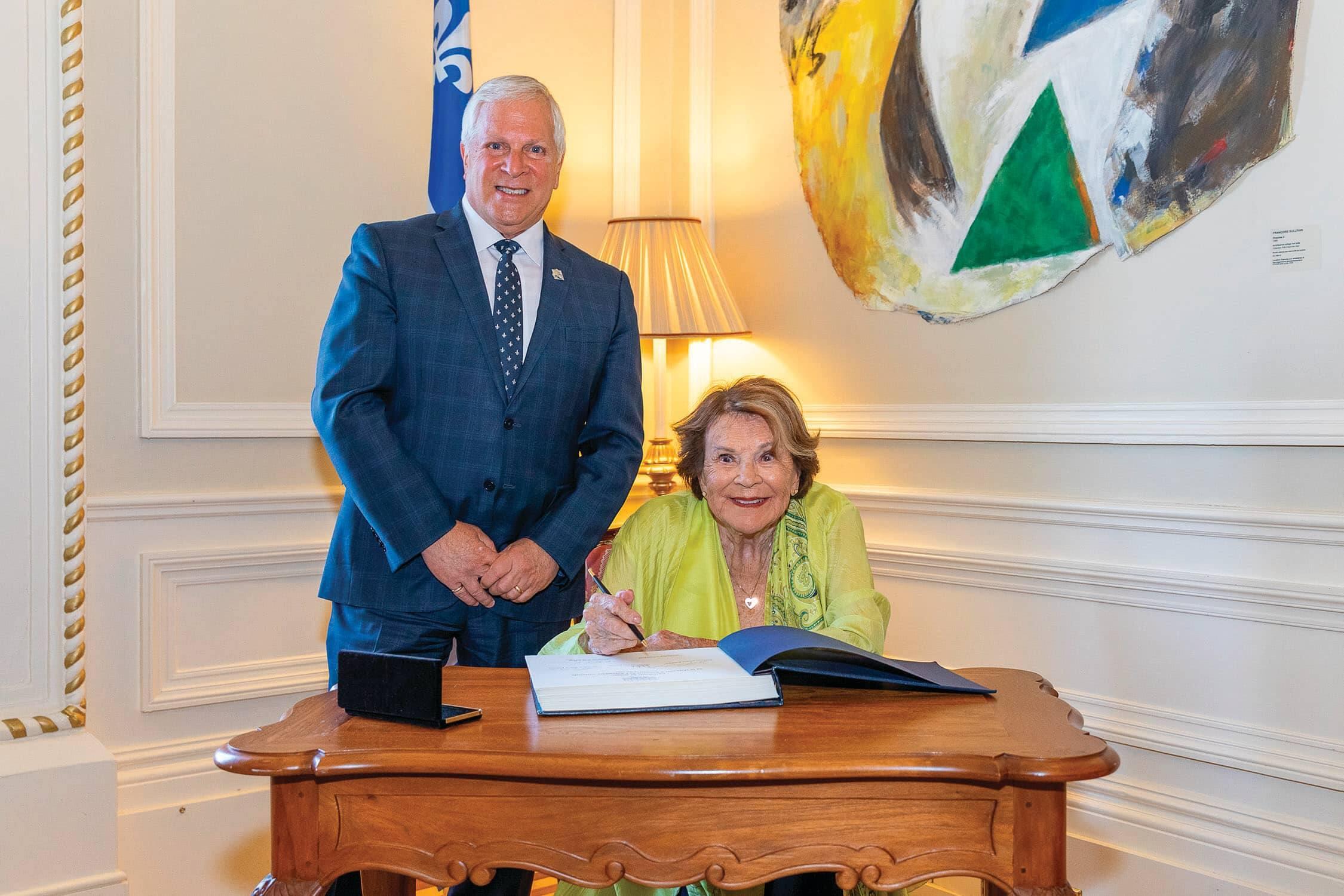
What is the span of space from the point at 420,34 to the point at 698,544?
1844 mm

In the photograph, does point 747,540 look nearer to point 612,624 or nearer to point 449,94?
point 612,624

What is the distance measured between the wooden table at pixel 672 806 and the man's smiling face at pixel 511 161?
1133 millimetres

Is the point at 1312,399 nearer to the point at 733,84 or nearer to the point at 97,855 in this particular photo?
the point at 733,84

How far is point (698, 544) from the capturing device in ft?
6.60

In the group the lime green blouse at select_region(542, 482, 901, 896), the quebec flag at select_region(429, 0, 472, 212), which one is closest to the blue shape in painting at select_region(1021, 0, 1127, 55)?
the lime green blouse at select_region(542, 482, 901, 896)

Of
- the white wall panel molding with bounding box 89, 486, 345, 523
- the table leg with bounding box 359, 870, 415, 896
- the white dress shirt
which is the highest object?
the white dress shirt

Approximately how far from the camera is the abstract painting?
2297 mm

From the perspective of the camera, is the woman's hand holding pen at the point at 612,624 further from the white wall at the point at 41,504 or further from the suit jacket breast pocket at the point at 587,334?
the white wall at the point at 41,504

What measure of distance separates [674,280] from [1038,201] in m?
1.05

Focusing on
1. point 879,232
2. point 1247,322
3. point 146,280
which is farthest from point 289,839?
point 879,232

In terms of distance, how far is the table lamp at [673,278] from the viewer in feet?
10.8

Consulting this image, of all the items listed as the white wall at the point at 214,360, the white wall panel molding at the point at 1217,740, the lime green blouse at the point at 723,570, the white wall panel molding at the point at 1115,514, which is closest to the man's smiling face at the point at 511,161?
the lime green blouse at the point at 723,570

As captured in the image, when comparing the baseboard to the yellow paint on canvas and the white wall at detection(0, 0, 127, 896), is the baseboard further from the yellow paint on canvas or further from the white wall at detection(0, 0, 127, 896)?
the yellow paint on canvas

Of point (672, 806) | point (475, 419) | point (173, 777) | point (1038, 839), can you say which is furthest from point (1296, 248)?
point (173, 777)
